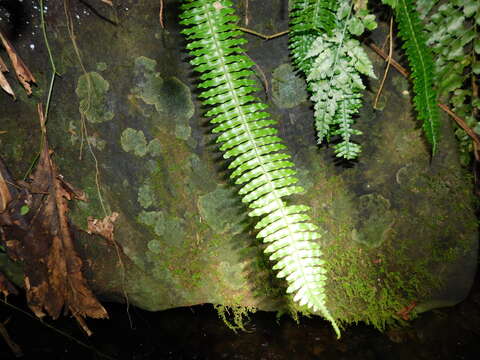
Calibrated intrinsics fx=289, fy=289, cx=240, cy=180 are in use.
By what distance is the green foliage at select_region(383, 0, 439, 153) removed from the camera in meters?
1.28

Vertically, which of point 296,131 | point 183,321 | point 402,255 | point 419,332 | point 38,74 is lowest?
point 419,332

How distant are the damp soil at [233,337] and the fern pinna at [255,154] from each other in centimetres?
106

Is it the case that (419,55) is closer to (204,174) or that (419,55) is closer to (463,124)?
(463,124)

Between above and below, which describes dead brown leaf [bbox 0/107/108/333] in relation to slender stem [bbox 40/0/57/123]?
below

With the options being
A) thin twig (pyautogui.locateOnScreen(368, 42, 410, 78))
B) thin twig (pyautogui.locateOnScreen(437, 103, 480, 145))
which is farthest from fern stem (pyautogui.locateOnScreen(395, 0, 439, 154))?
thin twig (pyautogui.locateOnScreen(437, 103, 480, 145))

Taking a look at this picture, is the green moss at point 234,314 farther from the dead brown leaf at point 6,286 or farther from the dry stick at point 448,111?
the dry stick at point 448,111

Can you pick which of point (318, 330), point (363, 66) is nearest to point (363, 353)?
point (318, 330)

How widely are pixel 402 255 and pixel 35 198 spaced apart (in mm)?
2603

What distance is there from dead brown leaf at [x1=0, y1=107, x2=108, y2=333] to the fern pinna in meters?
1.40

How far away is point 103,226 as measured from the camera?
2164 millimetres

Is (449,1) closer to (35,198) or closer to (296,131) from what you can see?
(296,131)

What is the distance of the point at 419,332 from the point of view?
2012mm

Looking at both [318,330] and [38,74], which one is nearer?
[38,74]

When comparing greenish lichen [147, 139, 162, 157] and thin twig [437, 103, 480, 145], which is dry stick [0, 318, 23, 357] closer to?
greenish lichen [147, 139, 162, 157]
